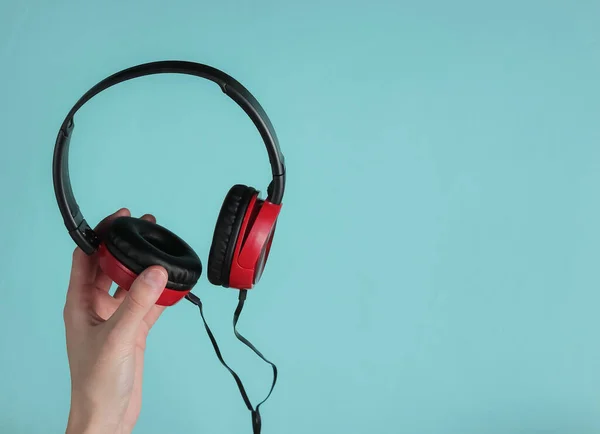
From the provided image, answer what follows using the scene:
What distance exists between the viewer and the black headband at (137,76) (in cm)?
110

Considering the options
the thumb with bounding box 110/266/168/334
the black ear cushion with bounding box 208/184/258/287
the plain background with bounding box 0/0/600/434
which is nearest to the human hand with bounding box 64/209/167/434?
the thumb with bounding box 110/266/168/334

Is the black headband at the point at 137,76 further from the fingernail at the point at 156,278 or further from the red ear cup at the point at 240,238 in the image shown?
the fingernail at the point at 156,278

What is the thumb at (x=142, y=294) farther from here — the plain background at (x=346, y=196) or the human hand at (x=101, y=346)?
the plain background at (x=346, y=196)

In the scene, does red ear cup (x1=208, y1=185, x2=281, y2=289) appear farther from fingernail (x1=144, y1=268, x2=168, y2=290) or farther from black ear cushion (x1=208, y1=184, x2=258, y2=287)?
fingernail (x1=144, y1=268, x2=168, y2=290)

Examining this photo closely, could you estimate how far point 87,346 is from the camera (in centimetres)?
124

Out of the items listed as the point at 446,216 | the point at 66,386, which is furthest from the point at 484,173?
the point at 66,386

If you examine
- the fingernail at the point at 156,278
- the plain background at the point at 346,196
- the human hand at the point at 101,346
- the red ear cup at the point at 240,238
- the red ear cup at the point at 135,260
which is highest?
the plain background at the point at 346,196

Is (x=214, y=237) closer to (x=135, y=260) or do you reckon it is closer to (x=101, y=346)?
(x=135, y=260)

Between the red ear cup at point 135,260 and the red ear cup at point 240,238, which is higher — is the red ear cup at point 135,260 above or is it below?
below

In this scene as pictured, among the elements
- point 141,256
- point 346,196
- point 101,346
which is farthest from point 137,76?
point 346,196

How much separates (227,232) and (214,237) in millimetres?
27

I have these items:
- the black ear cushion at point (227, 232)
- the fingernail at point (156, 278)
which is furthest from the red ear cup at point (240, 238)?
the fingernail at point (156, 278)

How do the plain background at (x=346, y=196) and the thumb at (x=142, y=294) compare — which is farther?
the plain background at (x=346, y=196)

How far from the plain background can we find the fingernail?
0.96 metres
